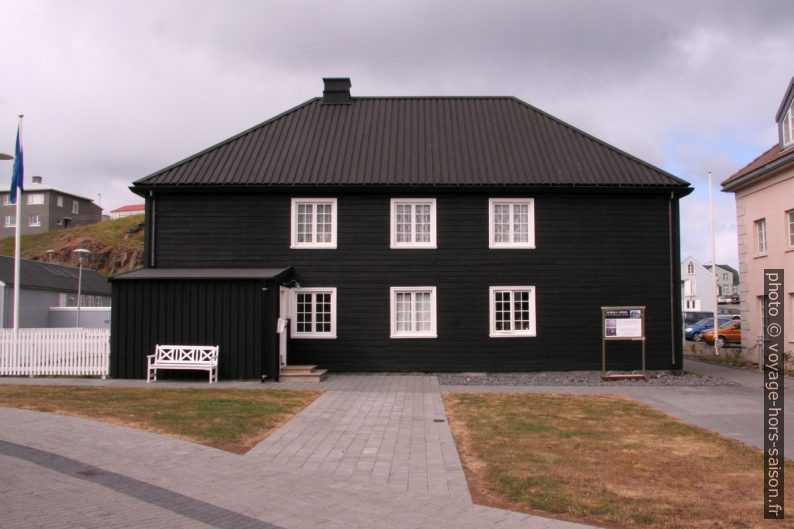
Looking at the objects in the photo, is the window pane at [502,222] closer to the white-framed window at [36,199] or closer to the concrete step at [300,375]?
the concrete step at [300,375]

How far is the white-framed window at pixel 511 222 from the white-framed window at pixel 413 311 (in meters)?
2.58

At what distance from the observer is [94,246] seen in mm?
71250

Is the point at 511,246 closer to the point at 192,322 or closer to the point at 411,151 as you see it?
the point at 411,151

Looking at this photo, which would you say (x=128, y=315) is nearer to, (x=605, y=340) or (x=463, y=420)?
(x=463, y=420)

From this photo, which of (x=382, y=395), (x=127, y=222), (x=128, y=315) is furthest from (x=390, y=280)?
(x=127, y=222)

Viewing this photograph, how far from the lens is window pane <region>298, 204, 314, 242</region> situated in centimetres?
2095

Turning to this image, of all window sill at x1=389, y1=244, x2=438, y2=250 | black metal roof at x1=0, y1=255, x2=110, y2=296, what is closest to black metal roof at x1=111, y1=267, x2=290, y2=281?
window sill at x1=389, y1=244, x2=438, y2=250

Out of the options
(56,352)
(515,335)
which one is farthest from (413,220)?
(56,352)

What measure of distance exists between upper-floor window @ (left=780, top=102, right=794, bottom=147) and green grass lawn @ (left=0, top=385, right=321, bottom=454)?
682 inches

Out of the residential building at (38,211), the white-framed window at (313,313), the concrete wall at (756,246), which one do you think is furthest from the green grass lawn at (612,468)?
the residential building at (38,211)

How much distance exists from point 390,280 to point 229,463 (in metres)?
12.3

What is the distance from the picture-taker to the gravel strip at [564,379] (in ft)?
59.2

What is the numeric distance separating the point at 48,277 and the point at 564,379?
35.2m

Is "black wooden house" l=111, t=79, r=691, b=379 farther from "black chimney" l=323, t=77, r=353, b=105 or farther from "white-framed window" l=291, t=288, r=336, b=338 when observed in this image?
"black chimney" l=323, t=77, r=353, b=105
